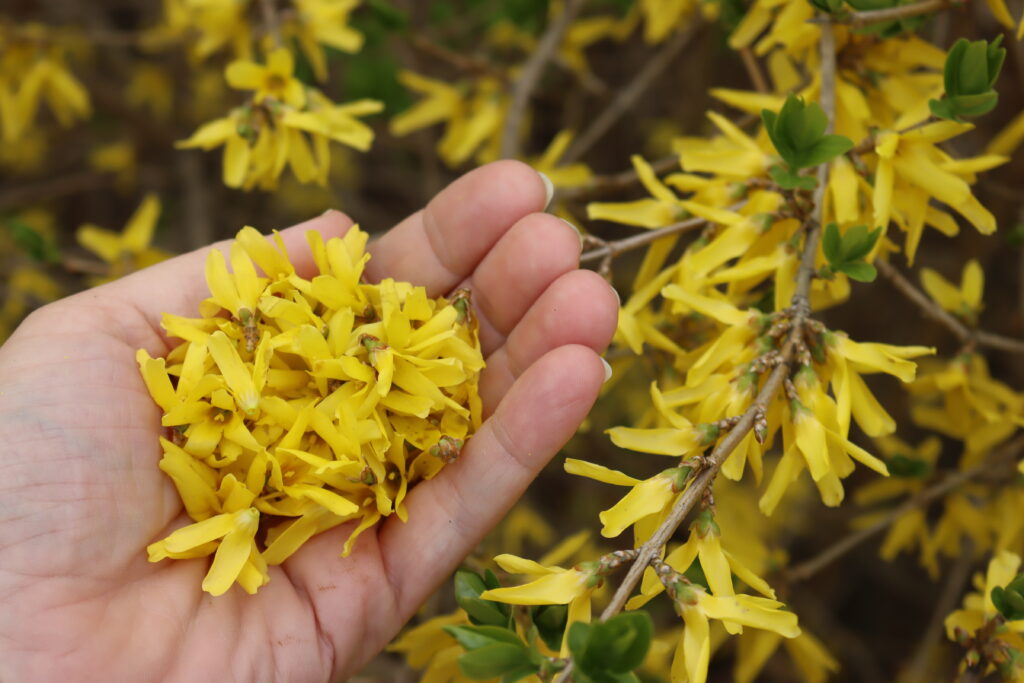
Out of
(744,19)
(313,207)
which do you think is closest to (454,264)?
(744,19)

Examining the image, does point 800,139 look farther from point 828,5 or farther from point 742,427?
point 742,427

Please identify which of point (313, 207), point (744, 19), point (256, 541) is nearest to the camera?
point (256, 541)

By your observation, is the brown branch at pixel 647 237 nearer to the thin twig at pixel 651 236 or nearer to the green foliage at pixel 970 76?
the thin twig at pixel 651 236

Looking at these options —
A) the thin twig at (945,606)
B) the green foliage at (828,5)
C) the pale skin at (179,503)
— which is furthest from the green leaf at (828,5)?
the thin twig at (945,606)

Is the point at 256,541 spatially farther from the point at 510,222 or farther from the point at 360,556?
the point at 510,222

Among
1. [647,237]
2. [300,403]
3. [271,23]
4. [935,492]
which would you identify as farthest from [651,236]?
[271,23]

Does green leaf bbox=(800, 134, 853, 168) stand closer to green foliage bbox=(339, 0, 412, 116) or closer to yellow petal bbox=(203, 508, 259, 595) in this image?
yellow petal bbox=(203, 508, 259, 595)
